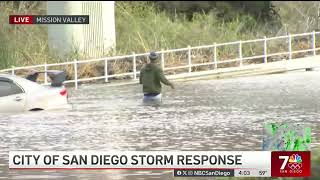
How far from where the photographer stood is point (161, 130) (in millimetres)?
17281

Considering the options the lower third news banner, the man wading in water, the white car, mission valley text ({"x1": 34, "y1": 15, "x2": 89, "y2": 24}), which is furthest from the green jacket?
mission valley text ({"x1": 34, "y1": 15, "x2": 89, "y2": 24})

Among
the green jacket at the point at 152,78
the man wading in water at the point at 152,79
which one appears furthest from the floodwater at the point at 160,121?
the green jacket at the point at 152,78

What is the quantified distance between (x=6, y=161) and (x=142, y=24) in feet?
86.8

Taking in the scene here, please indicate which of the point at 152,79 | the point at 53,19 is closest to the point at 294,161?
the point at 152,79

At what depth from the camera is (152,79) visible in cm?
2083

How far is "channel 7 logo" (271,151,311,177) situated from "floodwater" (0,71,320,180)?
281cm

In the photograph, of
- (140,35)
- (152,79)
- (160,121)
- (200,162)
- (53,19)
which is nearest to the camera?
(200,162)

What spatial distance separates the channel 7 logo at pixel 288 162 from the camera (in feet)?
28.4

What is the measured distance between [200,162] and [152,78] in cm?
1170

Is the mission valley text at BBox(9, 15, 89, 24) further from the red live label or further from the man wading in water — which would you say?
the man wading in water

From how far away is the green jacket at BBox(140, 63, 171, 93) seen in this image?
20828 mm

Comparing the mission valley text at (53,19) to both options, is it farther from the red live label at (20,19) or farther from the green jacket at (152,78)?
the green jacket at (152,78)

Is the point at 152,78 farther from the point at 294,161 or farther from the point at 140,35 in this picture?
the point at 140,35

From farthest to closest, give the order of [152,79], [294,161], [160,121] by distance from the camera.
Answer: [152,79] → [160,121] → [294,161]
